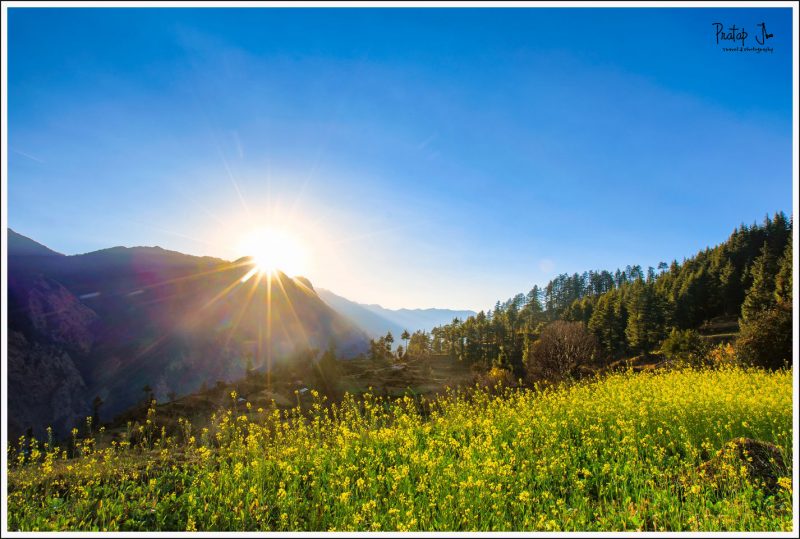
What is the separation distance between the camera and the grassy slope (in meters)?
4.86

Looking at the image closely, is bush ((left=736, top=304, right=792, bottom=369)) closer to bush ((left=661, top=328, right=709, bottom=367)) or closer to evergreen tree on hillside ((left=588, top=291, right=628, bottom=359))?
bush ((left=661, top=328, right=709, bottom=367))

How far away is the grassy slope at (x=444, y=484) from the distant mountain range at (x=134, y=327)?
10015 centimetres

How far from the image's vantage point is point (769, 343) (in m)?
23.0

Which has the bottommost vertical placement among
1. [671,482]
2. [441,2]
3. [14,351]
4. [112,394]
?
[112,394]

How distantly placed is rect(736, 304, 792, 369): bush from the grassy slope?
17.7 m

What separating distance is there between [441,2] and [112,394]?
12982 cm

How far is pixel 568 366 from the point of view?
3186cm

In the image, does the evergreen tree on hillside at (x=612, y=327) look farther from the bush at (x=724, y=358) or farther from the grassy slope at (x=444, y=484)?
the grassy slope at (x=444, y=484)

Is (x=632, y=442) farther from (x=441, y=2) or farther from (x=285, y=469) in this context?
(x=441, y=2)

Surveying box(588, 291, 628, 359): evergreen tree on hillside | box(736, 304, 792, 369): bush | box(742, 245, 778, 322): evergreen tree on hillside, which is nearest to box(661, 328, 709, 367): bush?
box(736, 304, 792, 369): bush

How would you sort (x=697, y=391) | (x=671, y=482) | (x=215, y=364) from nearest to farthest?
(x=671, y=482)
(x=697, y=391)
(x=215, y=364)

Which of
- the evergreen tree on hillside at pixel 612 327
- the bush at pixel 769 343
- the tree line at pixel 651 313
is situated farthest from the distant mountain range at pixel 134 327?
the bush at pixel 769 343

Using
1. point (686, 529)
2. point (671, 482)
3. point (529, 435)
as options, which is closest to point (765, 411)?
point (671, 482)

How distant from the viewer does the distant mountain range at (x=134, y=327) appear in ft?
326
